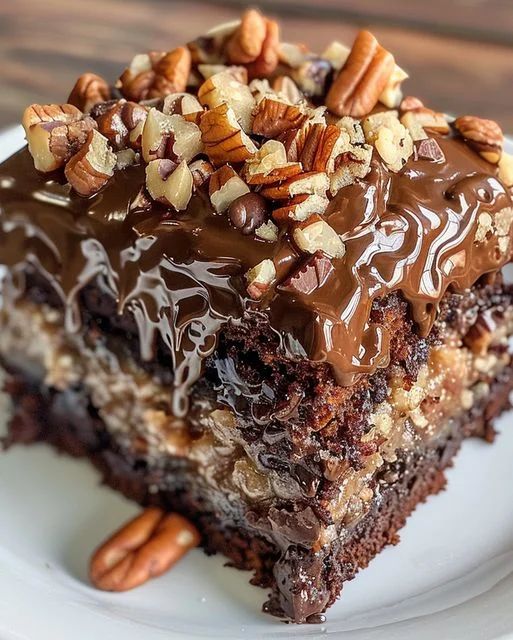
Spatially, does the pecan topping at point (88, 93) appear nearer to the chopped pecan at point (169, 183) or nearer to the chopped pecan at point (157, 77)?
the chopped pecan at point (157, 77)

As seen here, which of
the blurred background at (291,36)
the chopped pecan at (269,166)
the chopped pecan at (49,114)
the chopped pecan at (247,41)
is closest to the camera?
the chopped pecan at (269,166)

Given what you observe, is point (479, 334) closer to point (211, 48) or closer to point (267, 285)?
point (267, 285)

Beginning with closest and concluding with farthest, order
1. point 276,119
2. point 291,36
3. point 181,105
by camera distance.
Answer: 1. point 276,119
2. point 181,105
3. point 291,36

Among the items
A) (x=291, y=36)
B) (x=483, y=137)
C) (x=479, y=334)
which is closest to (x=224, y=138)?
(x=483, y=137)

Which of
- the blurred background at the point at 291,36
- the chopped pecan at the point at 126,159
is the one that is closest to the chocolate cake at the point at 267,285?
the chopped pecan at the point at 126,159

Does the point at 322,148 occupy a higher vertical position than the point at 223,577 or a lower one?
higher

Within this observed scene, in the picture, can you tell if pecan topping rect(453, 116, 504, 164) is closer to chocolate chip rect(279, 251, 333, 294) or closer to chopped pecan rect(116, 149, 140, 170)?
chocolate chip rect(279, 251, 333, 294)

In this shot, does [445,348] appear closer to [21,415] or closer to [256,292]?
[256,292]

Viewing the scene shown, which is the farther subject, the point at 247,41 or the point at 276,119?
the point at 247,41

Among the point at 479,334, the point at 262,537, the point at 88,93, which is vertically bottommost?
the point at 262,537
